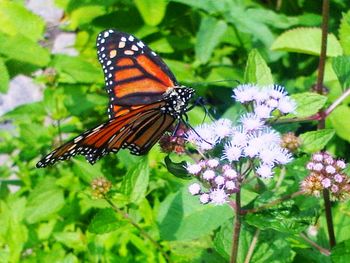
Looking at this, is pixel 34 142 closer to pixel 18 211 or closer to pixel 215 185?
pixel 18 211

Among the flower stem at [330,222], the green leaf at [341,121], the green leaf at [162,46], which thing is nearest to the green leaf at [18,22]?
the green leaf at [162,46]

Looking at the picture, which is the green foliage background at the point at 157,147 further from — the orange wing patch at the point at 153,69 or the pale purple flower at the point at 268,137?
the orange wing patch at the point at 153,69

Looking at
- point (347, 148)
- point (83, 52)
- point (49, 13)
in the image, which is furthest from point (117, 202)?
point (49, 13)

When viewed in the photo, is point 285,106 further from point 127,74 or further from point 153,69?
point 127,74

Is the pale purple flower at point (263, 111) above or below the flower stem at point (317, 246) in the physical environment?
above

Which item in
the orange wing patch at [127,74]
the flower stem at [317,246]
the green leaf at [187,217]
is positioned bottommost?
the flower stem at [317,246]

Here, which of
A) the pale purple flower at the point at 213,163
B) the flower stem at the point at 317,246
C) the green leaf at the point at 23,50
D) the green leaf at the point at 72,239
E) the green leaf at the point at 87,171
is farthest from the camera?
the green leaf at the point at 23,50
